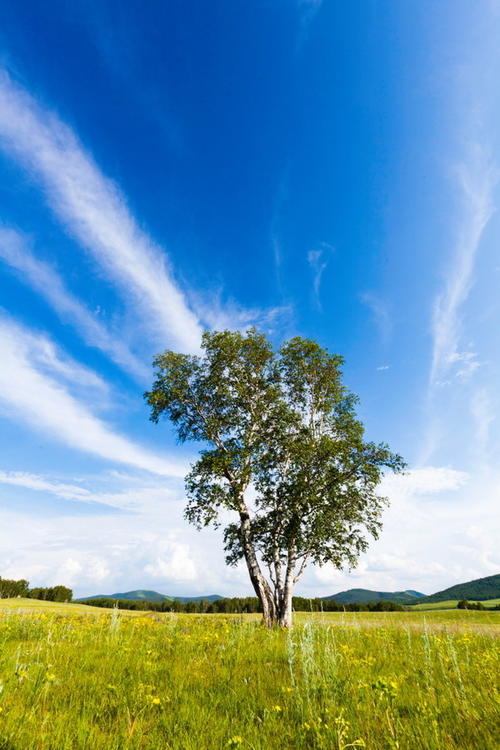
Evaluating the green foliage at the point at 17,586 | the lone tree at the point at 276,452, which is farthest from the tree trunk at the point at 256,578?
the green foliage at the point at 17,586

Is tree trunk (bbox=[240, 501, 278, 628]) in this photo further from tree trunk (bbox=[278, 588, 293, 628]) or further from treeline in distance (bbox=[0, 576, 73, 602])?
treeline in distance (bbox=[0, 576, 73, 602])

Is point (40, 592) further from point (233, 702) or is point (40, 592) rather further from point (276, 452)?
point (233, 702)

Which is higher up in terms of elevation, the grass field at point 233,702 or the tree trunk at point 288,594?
the tree trunk at point 288,594

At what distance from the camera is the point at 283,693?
3879 millimetres

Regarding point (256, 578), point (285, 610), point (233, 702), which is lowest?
point (233, 702)

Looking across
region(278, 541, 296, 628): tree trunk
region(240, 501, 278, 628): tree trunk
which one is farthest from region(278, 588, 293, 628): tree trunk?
region(240, 501, 278, 628): tree trunk

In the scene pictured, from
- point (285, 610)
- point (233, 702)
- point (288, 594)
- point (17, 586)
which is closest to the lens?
point (233, 702)

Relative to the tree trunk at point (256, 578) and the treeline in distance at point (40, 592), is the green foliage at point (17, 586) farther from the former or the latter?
the tree trunk at point (256, 578)

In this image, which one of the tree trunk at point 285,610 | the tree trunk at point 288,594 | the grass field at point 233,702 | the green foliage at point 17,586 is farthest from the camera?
the green foliage at point 17,586

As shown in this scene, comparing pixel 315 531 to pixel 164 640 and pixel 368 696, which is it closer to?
pixel 164 640

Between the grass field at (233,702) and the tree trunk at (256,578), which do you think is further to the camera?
the tree trunk at (256,578)

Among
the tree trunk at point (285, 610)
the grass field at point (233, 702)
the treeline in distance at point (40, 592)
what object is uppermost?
the treeline in distance at point (40, 592)

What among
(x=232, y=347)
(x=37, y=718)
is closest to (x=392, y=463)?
(x=232, y=347)

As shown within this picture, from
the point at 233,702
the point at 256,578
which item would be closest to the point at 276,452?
the point at 256,578
